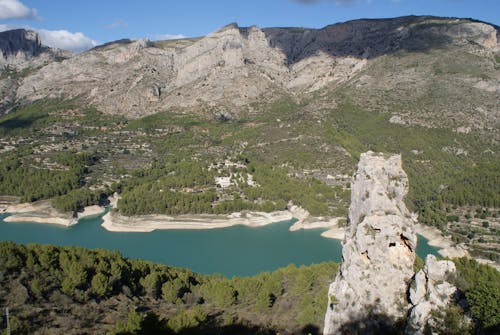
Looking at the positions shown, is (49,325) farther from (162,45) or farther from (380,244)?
(162,45)

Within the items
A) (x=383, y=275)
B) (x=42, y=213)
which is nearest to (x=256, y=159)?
(x=42, y=213)

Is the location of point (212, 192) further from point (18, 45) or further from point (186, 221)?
point (18, 45)

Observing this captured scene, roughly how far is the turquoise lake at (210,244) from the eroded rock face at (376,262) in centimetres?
2911

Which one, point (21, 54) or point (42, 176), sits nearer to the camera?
point (42, 176)

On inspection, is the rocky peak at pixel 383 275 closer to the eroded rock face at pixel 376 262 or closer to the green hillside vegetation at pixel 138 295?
the eroded rock face at pixel 376 262

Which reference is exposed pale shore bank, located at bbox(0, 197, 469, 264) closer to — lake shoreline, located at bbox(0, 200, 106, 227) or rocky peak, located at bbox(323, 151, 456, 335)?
lake shoreline, located at bbox(0, 200, 106, 227)

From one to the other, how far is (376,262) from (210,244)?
3967 cm

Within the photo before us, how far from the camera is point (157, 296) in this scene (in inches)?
1234

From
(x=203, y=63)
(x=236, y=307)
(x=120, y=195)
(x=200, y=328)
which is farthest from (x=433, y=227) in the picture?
(x=203, y=63)

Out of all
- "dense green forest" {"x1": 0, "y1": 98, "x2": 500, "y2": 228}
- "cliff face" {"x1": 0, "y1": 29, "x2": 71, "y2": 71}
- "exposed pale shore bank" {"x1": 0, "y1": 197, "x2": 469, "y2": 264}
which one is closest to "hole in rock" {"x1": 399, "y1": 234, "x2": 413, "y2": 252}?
"exposed pale shore bank" {"x1": 0, "y1": 197, "x2": 469, "y2": 264}

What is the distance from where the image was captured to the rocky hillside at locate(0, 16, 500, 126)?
9631cm

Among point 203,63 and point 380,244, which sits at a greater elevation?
point 203,63

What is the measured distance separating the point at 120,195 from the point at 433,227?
46.4 meters

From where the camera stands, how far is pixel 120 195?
73.4 metres
